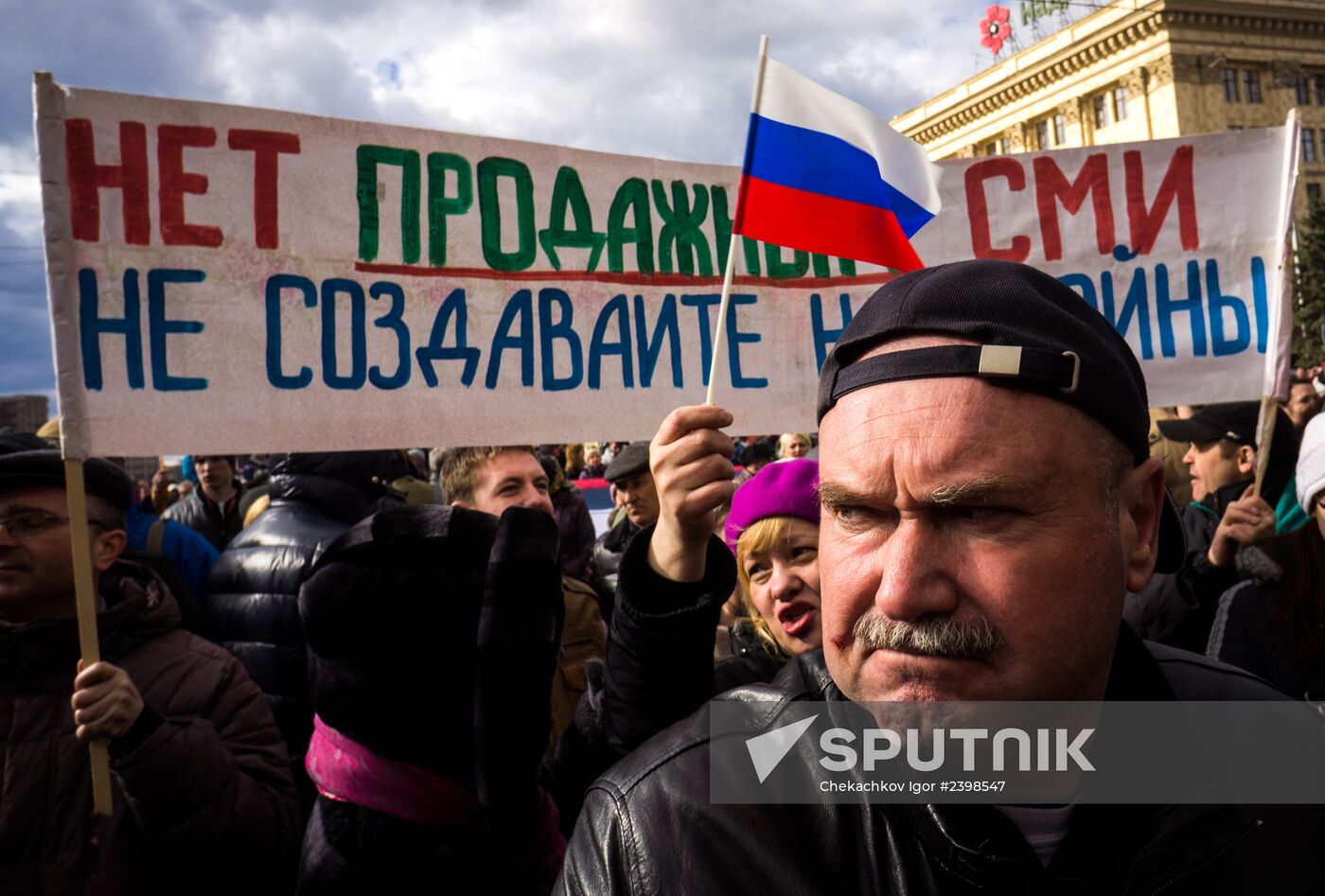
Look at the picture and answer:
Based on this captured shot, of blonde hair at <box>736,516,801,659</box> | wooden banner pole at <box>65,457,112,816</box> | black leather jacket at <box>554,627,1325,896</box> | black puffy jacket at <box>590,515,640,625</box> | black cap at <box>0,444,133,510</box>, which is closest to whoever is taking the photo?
black leather jacket at <box>554,627,1325,896</box>

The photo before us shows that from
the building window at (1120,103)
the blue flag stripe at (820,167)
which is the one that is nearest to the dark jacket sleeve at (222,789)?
the blue flag stripe at (820,167)

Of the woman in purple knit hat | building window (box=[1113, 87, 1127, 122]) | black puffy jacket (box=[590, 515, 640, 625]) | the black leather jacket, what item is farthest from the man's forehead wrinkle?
building window (box=[1113, 87, 1127, 122])

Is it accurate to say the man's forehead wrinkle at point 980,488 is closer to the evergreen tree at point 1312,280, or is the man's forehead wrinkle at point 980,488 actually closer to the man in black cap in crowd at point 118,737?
the man in black cap in crowd at point 118,737

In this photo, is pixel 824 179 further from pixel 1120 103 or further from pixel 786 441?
pixel 1120 103

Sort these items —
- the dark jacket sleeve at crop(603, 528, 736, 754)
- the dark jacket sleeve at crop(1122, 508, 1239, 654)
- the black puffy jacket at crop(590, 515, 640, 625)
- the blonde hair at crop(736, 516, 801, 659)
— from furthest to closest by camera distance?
1. the black puffy jacket at crop(590, 515, 640, 625)
2. the dark jacket sleeve at crop(1122, 508, 1239, 654)
3. the blonde hair at crop(736, 516, 801, 659)
4. the dark jacket sleeve at crop(603, 528, 736, 754)

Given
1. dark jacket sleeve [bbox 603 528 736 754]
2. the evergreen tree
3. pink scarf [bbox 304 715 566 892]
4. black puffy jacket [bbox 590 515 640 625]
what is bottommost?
pink scarf [bbox 304 715 566 892]

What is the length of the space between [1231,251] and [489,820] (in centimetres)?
304

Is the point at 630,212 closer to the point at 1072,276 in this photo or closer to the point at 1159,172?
the point at 1072,276

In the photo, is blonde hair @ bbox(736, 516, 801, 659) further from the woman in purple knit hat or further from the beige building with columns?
the beige building with columns

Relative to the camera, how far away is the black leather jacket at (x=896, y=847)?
0.98 metres

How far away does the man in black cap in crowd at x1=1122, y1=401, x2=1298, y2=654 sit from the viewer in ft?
10.1

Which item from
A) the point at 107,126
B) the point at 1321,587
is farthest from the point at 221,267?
the point at 1321,587

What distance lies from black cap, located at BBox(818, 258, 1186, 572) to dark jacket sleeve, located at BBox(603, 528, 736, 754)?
0.49 m

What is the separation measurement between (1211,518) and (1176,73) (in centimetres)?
4788
